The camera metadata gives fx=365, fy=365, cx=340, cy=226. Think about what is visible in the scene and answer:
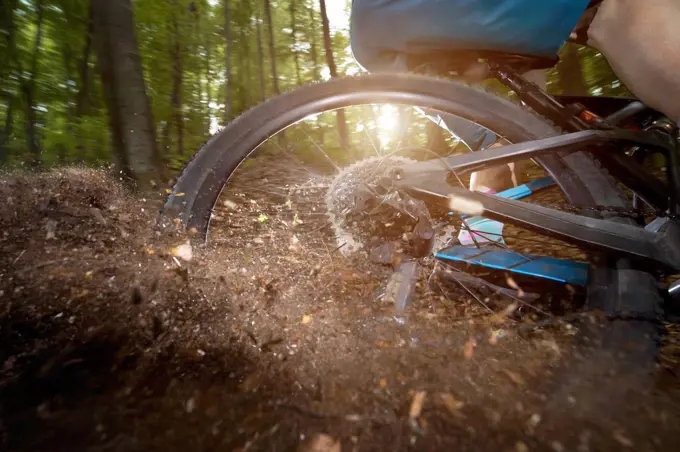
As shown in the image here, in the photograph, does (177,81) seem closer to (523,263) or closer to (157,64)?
(157,64)

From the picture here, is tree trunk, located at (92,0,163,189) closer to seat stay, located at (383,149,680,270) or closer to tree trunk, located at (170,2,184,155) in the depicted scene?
seat stay, located at (383,149,680,270)

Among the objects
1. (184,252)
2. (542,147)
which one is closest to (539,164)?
(542,147)

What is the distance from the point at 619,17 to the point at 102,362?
2.26m

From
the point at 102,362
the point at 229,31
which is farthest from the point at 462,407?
the point at 229,31

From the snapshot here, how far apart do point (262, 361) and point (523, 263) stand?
4.26ft

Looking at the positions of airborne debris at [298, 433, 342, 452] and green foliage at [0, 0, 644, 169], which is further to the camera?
green foliage at [0, 0, 644, 169]

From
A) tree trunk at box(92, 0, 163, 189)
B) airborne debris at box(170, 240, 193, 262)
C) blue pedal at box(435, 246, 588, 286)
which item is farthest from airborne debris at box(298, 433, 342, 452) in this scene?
tree trunk at box(92, 0, 163, 189)

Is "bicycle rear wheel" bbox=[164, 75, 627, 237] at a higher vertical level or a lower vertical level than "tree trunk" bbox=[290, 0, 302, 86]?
lower

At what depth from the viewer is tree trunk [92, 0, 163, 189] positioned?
4695 millimetres

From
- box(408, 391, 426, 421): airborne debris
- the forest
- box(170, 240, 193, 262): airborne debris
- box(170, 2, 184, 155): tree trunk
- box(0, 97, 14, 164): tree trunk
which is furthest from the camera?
box(0, 97, 14, 164): tree trunk

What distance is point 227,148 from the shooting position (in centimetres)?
162

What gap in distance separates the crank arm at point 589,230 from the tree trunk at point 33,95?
51.1 ft

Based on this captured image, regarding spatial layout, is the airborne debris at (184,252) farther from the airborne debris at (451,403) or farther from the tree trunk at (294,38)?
the tree trunk at (294,38)

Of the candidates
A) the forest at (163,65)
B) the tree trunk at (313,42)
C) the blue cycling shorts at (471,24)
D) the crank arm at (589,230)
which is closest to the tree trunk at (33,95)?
the forest at (163,65)
